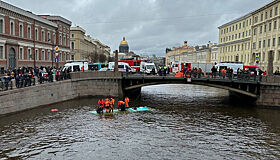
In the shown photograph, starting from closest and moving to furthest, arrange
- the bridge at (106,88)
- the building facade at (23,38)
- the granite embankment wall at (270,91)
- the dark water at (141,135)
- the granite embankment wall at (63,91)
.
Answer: the dark water at (141,135)
the granite embankment wall at (63,91)
the bridge at (106,88)
the granite embankment wall at (270,91)
the building facade at (23,38)

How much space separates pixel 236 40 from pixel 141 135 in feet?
211

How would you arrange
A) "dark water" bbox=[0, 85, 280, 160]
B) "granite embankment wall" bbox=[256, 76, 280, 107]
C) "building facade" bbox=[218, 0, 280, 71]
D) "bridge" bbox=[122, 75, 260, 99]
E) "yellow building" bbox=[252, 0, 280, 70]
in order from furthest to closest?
1. "building facade" bbox=[218, 0, 280, 71]
2. "yellow building" bbox=[252, 0, 280, 70]
3. "bridge" bbox=[122, 75, 260, 99]
4. "granite embankment wall" bbox=[256, 76, 280, 107]
5. "dark water" bbox=[0, 85, 280, 160]

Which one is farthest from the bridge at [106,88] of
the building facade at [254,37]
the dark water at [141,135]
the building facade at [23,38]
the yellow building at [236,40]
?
the yellow building at [236,40]

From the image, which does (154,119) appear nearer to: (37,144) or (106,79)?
(37,144)

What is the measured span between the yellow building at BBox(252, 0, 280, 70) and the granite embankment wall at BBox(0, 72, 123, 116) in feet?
102

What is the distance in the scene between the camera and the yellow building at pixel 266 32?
161 ft

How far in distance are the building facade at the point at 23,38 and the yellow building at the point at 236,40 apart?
41.0 m

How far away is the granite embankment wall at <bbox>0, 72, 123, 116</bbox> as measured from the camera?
20625 mm

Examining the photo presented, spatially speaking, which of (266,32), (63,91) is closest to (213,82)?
(63,91)

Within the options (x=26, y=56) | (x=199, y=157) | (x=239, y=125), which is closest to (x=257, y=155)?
(x=199, y=157)

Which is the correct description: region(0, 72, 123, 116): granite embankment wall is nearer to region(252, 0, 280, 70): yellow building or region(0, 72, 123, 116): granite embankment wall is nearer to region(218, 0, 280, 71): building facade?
region(218, 0, 280, 71): building facade

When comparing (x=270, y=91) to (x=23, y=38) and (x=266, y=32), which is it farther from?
(x=23, y=38)

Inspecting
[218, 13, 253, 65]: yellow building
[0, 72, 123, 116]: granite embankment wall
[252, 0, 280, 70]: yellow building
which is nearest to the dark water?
[0, 72, 123, 116]: granite embankment wall

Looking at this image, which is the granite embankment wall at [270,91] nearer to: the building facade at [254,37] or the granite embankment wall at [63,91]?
the building facade at [254,37]
